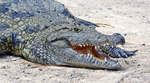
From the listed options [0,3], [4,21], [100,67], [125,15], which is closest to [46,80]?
[100,67]

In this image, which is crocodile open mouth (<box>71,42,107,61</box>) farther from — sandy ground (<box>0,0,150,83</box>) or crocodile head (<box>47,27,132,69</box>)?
sandy ground (<box>0,0,150,83</box>)

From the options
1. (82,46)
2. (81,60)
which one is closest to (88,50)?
(82,46)

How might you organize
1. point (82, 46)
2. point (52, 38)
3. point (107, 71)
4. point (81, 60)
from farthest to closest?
point (52, 38) < point (82, 46) < point (81, 60) < point (107, 71)

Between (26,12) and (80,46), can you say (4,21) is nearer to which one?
(26,12)

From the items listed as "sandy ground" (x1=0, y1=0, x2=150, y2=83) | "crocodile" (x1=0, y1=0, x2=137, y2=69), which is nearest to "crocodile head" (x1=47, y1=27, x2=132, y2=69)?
"crocodile" (x1=0, y1=0, x2=137, y2=69)

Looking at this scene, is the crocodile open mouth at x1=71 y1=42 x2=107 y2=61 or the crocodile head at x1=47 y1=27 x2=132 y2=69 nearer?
the crocodile head at x1=47 y1=27 x2=132 y2=69

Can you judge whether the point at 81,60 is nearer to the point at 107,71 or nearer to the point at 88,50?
the point at 88,50

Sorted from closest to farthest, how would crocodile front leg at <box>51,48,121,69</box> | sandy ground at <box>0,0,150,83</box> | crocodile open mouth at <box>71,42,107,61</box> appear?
sandy ground at <box>0,0,150,83</box> → crocodile front leg at <box>51,48,121,69</box> → crocodile open mouth at <box>71,42,107,61</box>

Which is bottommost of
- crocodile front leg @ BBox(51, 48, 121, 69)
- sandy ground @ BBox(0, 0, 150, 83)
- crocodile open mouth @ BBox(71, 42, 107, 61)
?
sandy ground @ BBox(0, 0, 150, 83)
